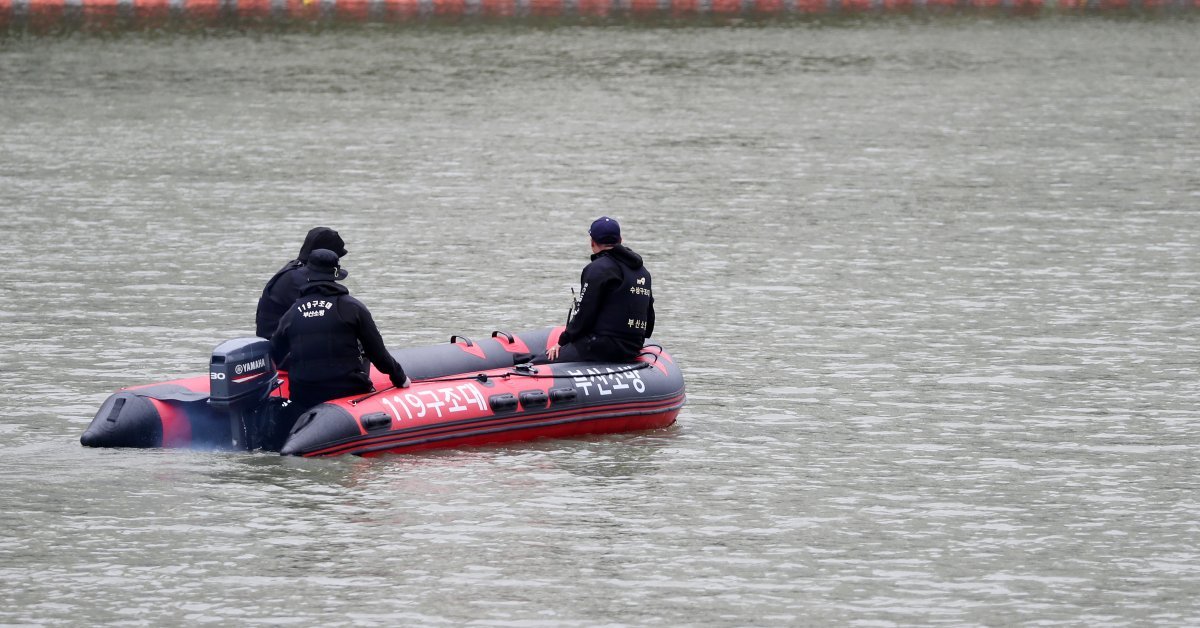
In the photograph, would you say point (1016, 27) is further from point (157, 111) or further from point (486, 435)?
point (486, 435)

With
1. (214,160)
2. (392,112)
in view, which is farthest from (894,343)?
(392,112)

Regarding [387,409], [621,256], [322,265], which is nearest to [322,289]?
[322,265]

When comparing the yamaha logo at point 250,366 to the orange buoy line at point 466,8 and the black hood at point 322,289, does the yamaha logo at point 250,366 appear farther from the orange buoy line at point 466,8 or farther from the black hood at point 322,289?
the orange buoy line at point 466,8

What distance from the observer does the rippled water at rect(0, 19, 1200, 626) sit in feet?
39.7

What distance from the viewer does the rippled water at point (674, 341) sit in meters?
12.1

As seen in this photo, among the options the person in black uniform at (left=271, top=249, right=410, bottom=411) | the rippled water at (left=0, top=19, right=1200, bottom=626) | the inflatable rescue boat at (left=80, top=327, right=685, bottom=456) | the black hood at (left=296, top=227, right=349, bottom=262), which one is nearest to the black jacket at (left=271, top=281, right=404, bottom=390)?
the person in black uniform at (left=271, top=249, right=410, bottom=411)

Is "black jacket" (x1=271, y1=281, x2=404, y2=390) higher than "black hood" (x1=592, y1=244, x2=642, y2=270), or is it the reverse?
"black hood" (x1=592, y1=244, x2=642, y2=270)

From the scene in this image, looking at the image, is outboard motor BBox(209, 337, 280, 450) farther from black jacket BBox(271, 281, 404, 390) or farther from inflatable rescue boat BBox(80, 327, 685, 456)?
black jacket BBox(271, 281, 404, 390)

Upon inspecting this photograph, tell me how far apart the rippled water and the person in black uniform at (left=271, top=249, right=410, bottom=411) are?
0.65m

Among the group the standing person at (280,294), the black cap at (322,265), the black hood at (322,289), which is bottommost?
the standing person at (280,294)

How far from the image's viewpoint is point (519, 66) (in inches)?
2186

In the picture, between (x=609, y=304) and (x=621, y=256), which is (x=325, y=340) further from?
(x=621, y=256)

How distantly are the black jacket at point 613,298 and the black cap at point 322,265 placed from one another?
2208mm

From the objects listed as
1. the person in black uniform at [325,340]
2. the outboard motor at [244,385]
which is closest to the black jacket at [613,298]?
the person in black uniform at [325,340]
